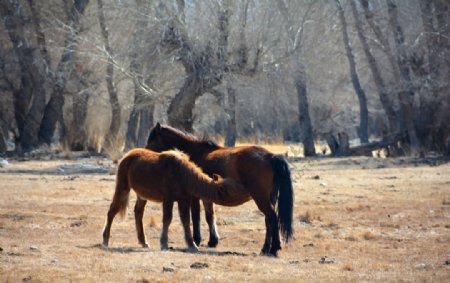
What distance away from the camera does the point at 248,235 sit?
13.8 m

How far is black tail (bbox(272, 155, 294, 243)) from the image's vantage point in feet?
37.9

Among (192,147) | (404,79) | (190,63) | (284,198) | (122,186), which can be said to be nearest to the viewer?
(284,198)

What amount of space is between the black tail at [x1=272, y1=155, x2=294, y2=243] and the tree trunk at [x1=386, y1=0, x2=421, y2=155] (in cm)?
2015

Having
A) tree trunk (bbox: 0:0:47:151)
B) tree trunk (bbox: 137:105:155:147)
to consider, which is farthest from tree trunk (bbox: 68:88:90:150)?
tree trunk (bbox: 137:105:155:147)

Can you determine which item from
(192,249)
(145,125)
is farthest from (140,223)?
(145,125)

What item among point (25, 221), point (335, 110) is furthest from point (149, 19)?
point (335, 110)

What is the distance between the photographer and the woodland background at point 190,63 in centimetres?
2478

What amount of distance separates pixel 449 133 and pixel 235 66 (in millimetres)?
10322

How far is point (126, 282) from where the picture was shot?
8.89 metres

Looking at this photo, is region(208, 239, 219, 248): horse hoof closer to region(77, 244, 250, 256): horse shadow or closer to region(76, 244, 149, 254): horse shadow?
region(77, 244, 250, 256): horse shadow

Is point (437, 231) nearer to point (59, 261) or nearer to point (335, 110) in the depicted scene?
point (59, 261)

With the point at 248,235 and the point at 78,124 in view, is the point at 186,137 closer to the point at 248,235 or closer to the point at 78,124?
the point at 248,235

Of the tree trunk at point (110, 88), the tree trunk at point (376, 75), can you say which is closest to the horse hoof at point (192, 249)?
the tree trunk at point (110, 88)

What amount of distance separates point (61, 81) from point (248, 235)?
2110 centimetres
